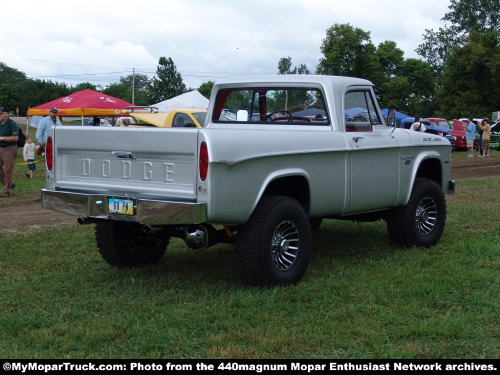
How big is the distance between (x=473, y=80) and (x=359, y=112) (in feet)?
167

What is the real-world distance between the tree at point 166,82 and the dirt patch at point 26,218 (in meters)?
67.1

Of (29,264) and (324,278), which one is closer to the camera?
(324,278)

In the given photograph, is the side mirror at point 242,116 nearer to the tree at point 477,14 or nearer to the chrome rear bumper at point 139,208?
the chrome rear bumper at point 139,208

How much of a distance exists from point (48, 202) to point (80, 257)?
127cm

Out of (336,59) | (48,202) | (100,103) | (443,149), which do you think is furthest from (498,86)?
(48,202)

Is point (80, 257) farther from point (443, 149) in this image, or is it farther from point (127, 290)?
point (443, 149)

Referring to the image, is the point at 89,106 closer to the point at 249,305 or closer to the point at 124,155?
the point at 124,155

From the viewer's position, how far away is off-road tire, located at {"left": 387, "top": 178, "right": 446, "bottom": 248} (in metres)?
7.06

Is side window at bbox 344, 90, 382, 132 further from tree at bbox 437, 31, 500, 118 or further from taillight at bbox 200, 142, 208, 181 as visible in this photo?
tree at bbox 437, 31, 500, 118

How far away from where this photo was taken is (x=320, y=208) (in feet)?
19.7

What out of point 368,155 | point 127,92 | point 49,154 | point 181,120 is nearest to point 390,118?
point 368,155

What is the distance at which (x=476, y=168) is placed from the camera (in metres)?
18.9

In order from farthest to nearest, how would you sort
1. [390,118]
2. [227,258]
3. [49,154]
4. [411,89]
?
[411,89] < [390,118] < [227,258] < [49,154]

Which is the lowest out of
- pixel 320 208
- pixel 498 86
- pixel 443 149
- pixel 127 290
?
pixel 127 290
